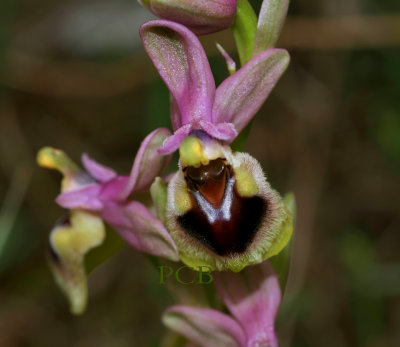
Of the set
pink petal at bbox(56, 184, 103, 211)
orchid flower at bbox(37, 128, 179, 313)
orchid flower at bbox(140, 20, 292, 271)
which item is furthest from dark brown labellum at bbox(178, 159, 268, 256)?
pink petal at bbox(56, 184, 103, 211)

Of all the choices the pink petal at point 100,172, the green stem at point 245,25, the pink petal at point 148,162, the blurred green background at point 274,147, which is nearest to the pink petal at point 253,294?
the pink petal at point 148,162

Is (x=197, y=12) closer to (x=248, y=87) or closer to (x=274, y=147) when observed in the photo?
(x=248, y=87)

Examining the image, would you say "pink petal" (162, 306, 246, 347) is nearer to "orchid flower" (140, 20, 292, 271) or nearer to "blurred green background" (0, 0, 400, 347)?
"orchid flower" (140, 20, 292, 271)

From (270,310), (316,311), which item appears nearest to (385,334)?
(316,311)

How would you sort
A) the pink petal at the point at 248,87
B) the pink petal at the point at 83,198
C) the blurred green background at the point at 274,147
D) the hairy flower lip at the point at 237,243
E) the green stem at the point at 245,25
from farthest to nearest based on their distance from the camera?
the blurred green background at the point at 274,147 < the pink petal at the point at 83,198 < the green stem at the point at 245,25 < the pink petal at the point at 248,87 < the hairy flower lip at the point at 237,243

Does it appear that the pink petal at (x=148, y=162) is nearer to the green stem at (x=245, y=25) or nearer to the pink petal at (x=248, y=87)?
the pink petal at (x=248, y=87)

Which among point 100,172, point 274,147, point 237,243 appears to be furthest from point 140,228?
point 274,147
